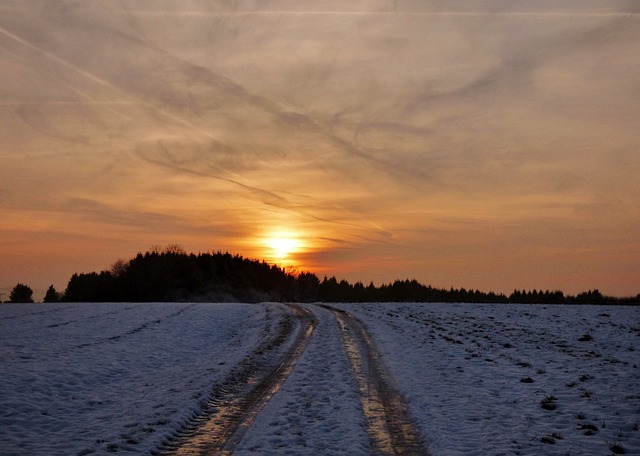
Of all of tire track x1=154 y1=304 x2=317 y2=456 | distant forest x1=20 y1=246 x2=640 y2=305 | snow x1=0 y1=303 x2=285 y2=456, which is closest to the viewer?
tire track x1=154 y1=304 x2=317 y2=456

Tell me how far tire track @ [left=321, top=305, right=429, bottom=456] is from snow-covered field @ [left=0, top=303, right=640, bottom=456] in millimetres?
326

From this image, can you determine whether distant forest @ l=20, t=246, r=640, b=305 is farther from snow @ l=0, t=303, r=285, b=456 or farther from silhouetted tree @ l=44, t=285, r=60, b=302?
snow @ l=0, t=303, r=285, b=456

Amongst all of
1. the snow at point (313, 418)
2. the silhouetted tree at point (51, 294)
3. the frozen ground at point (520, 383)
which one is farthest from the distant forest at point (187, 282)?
the snow at point (313, 418)

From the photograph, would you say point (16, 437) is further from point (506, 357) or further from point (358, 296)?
point (358, 296)

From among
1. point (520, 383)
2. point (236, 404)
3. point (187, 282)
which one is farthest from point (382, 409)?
point (187, 282)

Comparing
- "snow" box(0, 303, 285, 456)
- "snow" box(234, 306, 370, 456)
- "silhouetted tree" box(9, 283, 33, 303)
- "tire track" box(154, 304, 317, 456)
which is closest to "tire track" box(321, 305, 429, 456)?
"snow" box(234, 306, 370, 456)

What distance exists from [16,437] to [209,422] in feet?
14.7

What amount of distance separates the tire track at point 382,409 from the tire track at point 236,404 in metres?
2.84

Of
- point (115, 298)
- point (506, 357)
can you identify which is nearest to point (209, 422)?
point (506, 357)

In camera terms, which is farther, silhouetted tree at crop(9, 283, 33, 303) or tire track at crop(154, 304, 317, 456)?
silhouetted tree at crop(9, 283, 33, 303)

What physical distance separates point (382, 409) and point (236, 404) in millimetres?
4193

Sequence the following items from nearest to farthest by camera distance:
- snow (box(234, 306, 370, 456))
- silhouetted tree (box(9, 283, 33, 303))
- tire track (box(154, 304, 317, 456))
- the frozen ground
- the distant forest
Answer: snow (box(234, 306, 370, 456)), tire track (box(154, 304, 317, 456)), the frozen ground, the distant forest, silhouetted tree (box(9, 283, 33, 303))

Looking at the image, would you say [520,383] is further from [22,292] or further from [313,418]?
[22,292]

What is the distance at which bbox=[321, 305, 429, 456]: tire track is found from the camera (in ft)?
31.8
